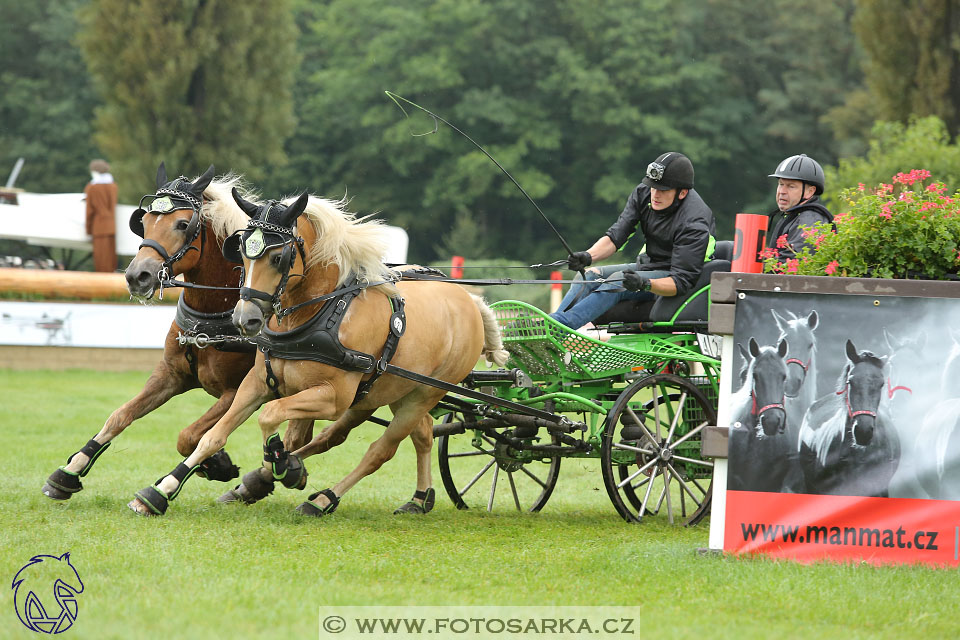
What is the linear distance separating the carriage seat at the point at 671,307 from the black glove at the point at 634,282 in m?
0.34

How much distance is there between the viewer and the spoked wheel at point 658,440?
6.49m

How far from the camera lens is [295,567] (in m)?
4.78

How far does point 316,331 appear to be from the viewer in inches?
226

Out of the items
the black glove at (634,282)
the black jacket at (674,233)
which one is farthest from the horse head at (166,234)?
the black jacket at (674,233)

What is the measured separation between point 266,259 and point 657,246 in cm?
265

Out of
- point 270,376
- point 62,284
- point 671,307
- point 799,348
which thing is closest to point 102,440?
point 270,376

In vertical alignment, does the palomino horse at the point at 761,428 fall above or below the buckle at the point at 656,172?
below

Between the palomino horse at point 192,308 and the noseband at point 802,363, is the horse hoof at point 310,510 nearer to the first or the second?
the palomino horse at point 192,308

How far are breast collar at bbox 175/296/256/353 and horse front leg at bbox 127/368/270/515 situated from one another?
1.07 ft

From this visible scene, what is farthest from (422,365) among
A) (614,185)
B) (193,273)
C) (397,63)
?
(397,63)

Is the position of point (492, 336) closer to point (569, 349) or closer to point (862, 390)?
point (569, 349)

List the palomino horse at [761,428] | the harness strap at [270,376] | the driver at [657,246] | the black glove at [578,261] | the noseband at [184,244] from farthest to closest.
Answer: the driver at [657,246]
the black glove at [578,261]
the noseband at [184,244]
the harness strap at [270,376]
the palomino horse at [761,428]

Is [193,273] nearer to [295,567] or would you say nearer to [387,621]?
[295,567]

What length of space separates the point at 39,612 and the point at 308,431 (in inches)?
117
